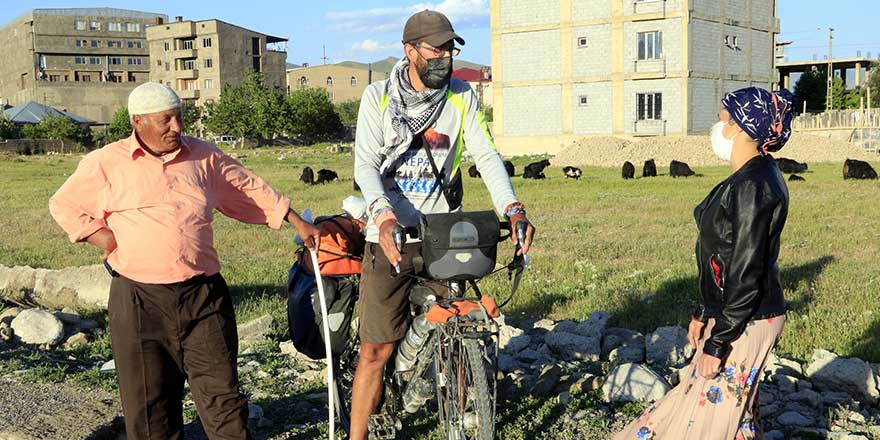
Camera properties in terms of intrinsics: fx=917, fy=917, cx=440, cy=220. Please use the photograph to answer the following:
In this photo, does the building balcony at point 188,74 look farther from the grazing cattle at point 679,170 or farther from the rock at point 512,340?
the rock at point 512,340

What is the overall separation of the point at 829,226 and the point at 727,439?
1186cm

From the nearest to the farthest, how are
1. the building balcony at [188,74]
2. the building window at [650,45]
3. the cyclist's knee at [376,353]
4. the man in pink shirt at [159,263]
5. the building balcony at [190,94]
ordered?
the man in pink shirt at [159,263]
the cyclist's knee at [376,353]
the building window at [650,45]
the building balcony at [190,94]
the building balcony at [188,74]

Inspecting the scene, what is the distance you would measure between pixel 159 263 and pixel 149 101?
0.72m

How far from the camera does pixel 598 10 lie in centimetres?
4719

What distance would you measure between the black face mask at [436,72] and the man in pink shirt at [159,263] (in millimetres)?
1084

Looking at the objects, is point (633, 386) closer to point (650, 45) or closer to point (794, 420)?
point (794, 420)

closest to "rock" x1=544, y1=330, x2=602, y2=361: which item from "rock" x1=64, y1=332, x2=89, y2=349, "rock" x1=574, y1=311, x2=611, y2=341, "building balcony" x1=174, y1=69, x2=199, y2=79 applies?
"rock" x1=574, y1=311, x2=611, y2=341

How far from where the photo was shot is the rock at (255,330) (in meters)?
7.66

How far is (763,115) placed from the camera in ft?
12.0

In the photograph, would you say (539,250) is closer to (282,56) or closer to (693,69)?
(693,69)

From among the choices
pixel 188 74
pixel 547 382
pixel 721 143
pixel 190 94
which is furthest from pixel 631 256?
pixel 188 74

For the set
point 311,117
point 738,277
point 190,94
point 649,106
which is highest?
point 190,94

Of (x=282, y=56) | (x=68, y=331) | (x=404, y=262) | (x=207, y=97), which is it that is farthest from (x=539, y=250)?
(x=282, y=56)

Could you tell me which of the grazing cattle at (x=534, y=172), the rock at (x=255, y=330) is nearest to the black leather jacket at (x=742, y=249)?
the rock at (x=255, y=330)
